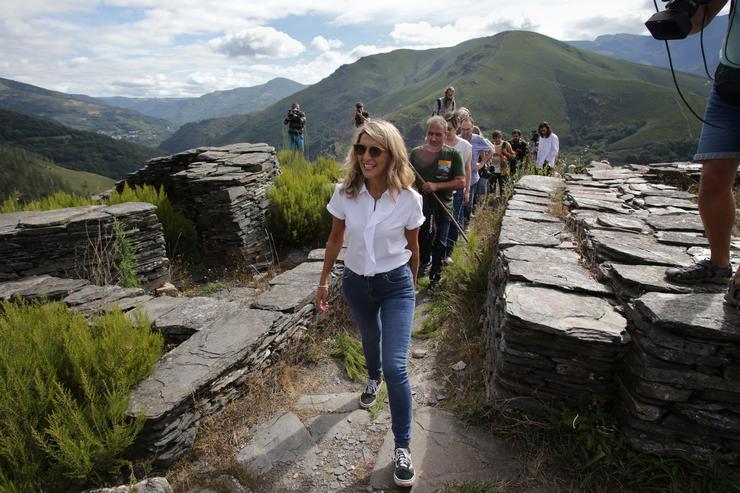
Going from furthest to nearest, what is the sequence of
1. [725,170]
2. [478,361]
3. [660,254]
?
[478,361]
[660,254]
[725,170]

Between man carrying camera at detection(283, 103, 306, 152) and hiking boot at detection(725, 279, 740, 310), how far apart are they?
10947 mm

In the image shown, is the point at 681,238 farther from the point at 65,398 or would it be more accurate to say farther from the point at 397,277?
the point at 65,398

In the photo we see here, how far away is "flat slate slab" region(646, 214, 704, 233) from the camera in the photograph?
382cm

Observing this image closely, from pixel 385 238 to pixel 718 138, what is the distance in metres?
1.99

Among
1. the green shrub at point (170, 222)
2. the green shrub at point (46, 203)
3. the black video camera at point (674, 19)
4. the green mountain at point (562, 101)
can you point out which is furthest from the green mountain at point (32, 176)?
the black video camera at point (674, 19)

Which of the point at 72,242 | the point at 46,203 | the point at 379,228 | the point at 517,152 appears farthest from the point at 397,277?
the point at 517,152

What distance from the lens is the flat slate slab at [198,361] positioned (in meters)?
2.77

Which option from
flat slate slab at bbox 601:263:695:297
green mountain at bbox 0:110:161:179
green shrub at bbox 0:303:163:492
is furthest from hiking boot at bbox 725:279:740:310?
green mountain at bbox 0:110:161:179

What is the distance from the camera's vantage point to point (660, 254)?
318cm

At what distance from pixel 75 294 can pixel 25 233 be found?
2.00 meters

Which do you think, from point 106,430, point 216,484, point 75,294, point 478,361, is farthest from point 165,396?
point 75,294

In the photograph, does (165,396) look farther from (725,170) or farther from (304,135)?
(304,135)

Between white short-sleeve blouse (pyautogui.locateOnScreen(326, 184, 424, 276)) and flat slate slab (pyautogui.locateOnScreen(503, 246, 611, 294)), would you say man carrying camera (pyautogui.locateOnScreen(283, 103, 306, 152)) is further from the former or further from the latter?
white short-sleeve blouse (pyautogui.locateOnScreen(326, 184, 424, 276))

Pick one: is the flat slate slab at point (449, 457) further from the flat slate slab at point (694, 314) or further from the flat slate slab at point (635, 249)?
the flat slate slab at point (635, 249)
